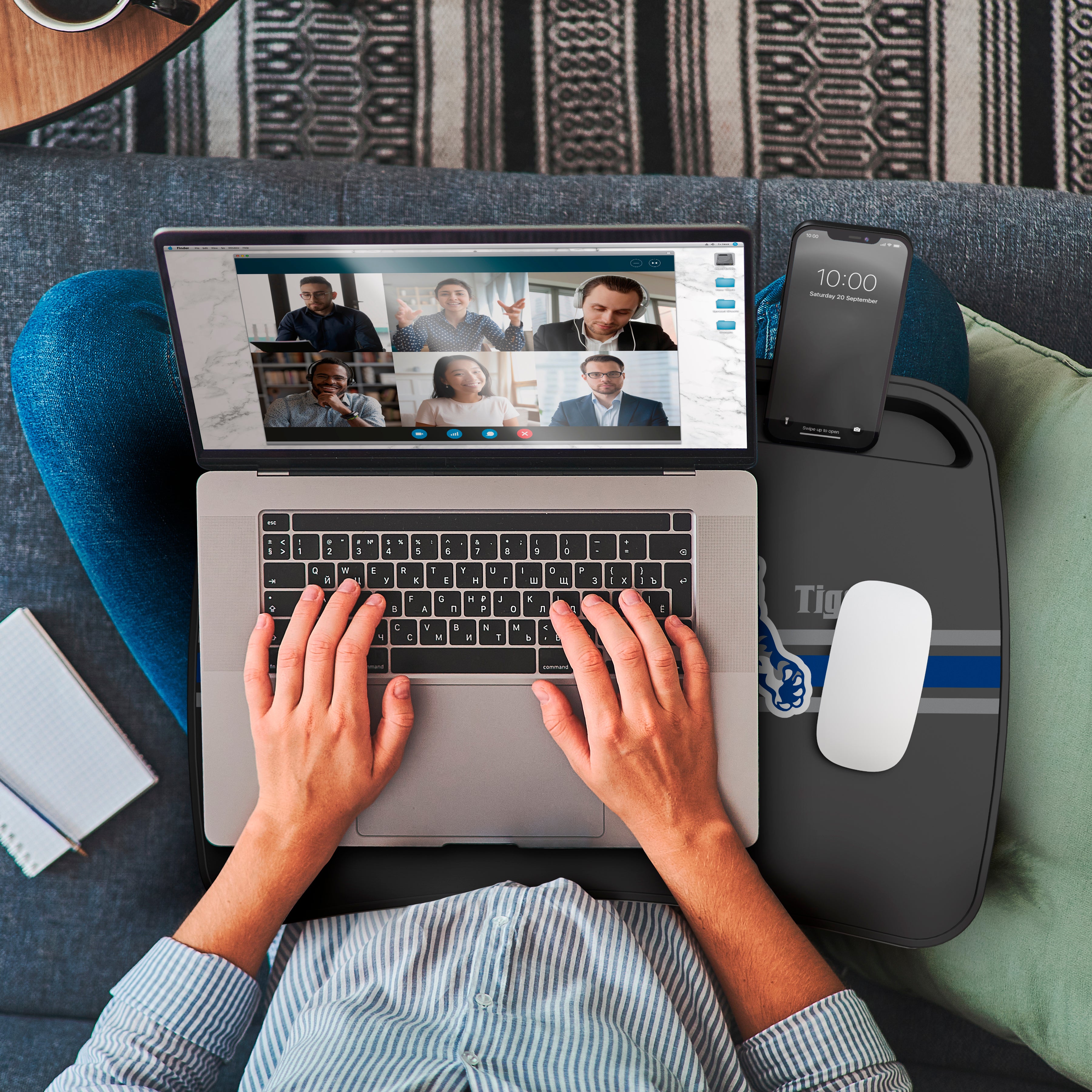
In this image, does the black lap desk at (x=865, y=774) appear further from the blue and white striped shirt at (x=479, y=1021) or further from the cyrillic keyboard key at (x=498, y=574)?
the cyrillic keyboard key at (x=498, y=574)

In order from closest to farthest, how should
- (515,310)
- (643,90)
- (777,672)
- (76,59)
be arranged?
(515,310) → (777,672) → (76,59) → (643,90)

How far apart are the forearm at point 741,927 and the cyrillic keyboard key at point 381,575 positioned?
0.38 meters

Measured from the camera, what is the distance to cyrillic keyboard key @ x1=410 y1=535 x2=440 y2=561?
77 centimetres

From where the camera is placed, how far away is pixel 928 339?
2.80ft

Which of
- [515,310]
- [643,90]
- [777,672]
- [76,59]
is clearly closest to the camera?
[515,310]

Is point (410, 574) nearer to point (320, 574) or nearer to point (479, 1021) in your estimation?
point (320, 574)

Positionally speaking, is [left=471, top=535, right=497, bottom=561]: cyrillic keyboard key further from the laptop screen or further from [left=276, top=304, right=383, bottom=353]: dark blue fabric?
[left=276, top=304, right=383, bottom=353]: dark blue fabric

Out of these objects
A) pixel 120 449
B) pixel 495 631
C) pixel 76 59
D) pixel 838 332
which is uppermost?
pixel 76 59

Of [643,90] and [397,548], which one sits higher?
[643,90]

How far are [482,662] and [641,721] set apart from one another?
172mm

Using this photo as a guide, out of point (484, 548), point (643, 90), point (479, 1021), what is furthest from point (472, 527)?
point (643, 90)

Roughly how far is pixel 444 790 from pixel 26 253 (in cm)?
88

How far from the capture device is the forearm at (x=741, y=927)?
0.73 meters

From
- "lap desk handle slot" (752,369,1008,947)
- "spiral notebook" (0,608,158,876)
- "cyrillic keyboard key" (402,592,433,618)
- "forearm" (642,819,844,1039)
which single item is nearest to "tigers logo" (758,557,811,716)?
"lap desk handle slot" (752,369,1008,947)
